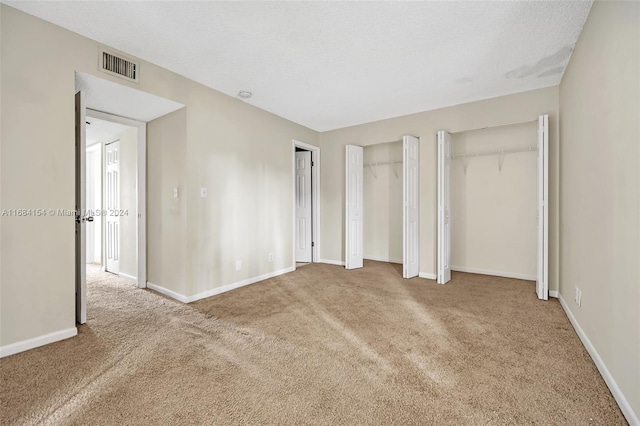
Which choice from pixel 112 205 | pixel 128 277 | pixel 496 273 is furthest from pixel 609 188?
pixel 112 205

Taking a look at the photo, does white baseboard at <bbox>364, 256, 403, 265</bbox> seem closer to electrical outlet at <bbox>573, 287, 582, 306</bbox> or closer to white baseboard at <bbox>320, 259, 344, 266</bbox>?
white baseboard at <bbox>320, 259, 344, 266</bbox>

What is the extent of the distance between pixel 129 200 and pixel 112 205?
2.04 feet

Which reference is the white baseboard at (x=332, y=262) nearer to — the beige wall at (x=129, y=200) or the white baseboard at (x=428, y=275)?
the white baseboard at (x=428, y=275)

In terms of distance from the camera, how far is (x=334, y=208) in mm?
5430

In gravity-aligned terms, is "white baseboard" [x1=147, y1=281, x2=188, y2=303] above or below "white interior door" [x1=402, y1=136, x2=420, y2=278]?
below

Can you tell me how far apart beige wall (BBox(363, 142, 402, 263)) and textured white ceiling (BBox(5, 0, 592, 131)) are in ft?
5.79

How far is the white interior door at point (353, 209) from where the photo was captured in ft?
16.2

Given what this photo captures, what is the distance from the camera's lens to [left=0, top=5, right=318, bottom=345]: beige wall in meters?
2.19

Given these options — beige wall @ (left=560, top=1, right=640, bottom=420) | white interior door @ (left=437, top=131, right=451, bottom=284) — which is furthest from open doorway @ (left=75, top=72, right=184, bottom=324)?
beige wall @ (left=560, top=1, right=640, bottom=420)

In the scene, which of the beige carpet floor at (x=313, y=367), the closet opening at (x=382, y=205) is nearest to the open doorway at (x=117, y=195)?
the beige carpet floor at (x=313, y=367)

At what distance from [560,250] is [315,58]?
131 inches

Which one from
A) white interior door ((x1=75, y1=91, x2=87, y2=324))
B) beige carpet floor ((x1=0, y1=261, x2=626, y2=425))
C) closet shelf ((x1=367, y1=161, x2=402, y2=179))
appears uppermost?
closet shelf ((x1=367, y1=161, x2=402, y2=179))

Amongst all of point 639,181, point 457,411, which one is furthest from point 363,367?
point 639,181

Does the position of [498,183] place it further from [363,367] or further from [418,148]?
[363,367]
